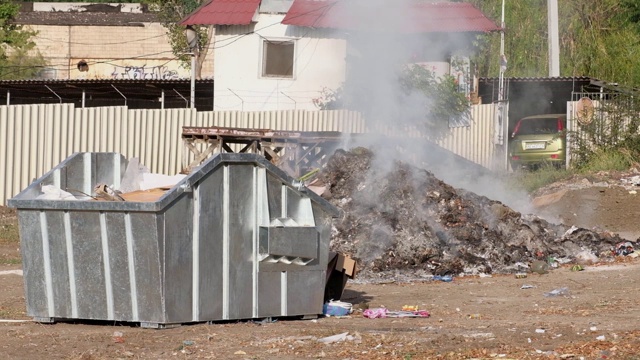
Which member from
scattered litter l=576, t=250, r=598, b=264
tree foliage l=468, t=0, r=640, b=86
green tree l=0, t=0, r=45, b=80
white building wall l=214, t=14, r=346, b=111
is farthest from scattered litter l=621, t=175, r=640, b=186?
green tree l=0, t=0, r=45, b=80

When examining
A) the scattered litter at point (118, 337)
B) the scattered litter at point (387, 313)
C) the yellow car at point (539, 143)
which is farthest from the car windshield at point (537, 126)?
the scattered litter at point (118, 337)

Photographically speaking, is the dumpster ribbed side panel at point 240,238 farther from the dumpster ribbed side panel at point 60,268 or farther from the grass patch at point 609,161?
the grass patch at point 609,161

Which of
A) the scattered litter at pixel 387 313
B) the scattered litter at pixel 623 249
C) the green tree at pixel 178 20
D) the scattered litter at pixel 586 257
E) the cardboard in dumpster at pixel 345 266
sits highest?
the green tree at pixel 178 20

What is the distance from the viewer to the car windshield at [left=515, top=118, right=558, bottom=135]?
26422 mm

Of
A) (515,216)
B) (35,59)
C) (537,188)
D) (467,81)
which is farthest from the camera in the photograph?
(35,59)

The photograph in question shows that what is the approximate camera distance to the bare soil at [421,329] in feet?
26.7

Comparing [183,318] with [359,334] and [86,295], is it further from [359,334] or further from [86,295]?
[359,334]

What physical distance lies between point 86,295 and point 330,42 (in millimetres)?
17834

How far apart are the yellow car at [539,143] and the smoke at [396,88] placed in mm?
1862

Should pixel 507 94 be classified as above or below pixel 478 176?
above

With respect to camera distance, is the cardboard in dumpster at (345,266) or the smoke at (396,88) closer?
the cardboard in dumpster at (345,266)

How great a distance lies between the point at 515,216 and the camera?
14.9m

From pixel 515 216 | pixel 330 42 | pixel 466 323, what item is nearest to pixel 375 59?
pixel 330 42

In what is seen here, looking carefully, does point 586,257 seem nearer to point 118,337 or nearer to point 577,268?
point 577,268
